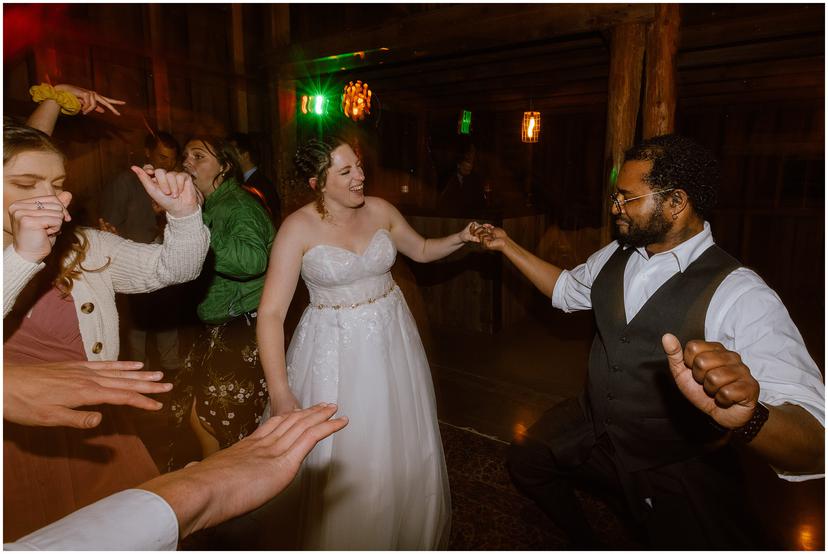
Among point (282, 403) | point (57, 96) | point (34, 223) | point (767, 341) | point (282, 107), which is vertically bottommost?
point (282, 403)

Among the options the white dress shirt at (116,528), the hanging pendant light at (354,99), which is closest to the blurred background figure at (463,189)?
the hanging pendant light at (354,99)

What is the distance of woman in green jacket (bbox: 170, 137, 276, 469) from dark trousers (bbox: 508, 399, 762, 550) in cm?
159

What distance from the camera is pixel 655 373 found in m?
2.08

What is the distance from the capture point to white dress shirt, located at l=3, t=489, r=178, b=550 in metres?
0.84

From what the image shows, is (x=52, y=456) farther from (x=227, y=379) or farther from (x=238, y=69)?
(x=238, y=69)

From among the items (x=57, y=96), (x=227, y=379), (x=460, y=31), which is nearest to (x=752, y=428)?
(x=227, y=379)

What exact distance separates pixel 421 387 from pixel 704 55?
5.28m

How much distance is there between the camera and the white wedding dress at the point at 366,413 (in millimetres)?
2463

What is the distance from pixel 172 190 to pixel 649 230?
6.59 ft

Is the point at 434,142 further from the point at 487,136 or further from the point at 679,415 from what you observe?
the point at 679,415

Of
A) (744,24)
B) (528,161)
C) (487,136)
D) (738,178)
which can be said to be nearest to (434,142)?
(487,136)

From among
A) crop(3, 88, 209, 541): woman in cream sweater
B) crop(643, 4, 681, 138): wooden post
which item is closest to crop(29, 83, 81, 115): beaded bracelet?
crop(3, 88, 209, 541): woman in cream sweater

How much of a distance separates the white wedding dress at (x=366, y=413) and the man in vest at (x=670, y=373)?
58 centimetres

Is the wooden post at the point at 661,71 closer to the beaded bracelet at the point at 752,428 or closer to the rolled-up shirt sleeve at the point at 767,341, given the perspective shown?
the rolled-up shirt sleeve at the point at 767,341
